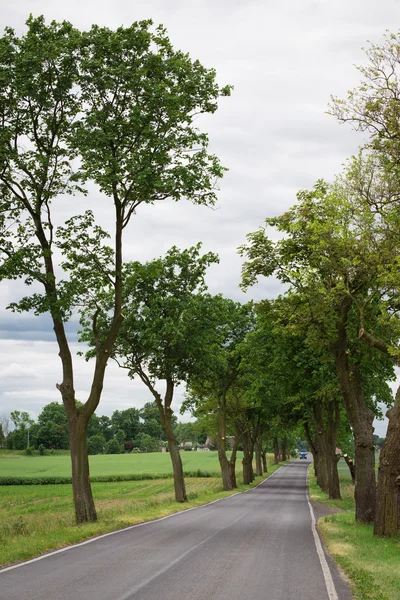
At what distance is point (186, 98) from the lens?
69.4 feet

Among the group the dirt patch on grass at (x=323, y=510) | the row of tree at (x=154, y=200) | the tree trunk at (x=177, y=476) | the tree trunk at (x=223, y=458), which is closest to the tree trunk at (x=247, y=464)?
the tree trunk at (x=223, y=458)

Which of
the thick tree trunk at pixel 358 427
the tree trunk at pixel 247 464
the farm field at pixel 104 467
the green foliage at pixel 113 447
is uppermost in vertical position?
the thick tree trunk at pixel 358 427

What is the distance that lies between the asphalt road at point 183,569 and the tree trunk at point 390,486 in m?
2.20

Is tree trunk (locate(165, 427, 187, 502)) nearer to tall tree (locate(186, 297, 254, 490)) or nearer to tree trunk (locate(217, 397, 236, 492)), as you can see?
tall tree (locate(186, 297, 254, 490))

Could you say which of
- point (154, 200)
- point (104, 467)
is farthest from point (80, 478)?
point (104, 467)

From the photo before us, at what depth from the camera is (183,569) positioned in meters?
12.3

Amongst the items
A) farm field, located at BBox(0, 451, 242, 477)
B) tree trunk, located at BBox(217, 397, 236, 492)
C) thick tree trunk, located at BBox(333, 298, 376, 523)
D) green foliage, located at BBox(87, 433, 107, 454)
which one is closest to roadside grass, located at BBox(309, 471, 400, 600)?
thick tree trunk, located at BBox(333, 298, 376, 523)

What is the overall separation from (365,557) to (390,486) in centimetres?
443

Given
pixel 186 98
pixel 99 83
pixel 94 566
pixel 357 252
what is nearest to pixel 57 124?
pixel 99 83

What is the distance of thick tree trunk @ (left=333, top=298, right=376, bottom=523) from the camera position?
858 inches

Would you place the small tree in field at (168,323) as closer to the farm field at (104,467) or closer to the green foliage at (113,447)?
A: the farm field at (104,467)

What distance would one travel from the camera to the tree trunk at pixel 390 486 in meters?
17.8

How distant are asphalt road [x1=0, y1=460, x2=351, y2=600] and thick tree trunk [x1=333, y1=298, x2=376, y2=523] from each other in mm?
2992

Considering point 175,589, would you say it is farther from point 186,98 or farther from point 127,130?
point 186,98
